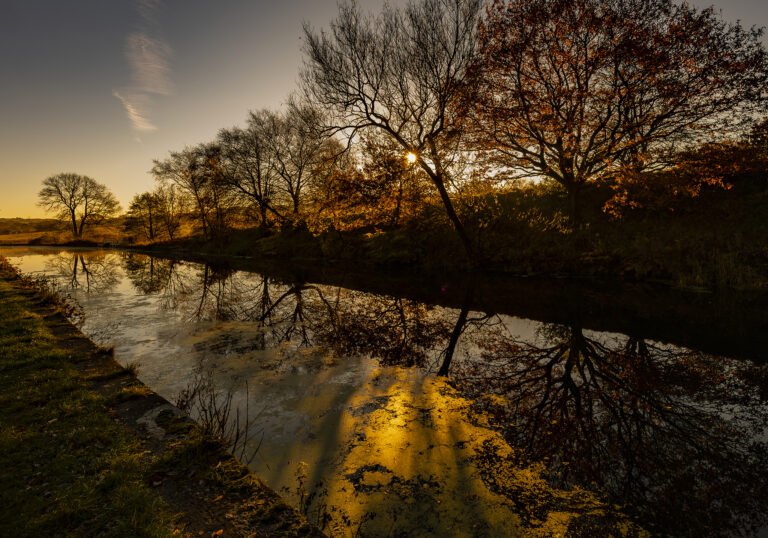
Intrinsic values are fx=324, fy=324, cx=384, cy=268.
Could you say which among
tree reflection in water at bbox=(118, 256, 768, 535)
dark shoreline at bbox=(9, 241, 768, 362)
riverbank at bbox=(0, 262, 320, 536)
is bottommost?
riverbank at bbox=(0, 262, 320, 536)

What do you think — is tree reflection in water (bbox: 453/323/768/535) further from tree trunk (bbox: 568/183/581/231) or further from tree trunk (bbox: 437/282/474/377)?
tree trunk (bbox: 568/183/581/231)

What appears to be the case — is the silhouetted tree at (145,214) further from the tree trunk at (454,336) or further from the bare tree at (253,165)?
the tree trunk at (454,336)

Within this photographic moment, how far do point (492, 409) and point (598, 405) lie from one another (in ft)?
5.17

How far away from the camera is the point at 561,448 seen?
3859mm

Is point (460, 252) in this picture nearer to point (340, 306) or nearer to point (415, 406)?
point (340, 306)

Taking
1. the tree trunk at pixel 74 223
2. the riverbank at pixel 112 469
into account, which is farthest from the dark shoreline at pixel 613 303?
the tree trunk at pixel 74 223

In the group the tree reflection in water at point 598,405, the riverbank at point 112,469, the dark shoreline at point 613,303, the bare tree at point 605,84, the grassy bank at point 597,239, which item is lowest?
the riverbank at point 112,469

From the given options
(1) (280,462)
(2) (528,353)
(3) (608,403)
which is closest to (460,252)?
(2) (528,353)

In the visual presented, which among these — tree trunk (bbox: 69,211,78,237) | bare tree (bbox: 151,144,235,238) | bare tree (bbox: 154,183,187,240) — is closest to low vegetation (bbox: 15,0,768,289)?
bare tree (bbox: 151,144,235,238)

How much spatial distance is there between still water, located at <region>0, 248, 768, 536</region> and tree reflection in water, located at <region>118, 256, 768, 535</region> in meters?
0.02

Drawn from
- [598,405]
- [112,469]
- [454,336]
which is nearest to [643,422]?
[598,405]

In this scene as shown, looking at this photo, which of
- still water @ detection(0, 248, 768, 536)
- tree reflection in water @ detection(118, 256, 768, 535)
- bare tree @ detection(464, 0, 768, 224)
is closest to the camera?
still water @ detection(0, 248, 768, 536)

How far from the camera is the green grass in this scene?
9.09 feet

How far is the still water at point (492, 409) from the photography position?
3039 mm
